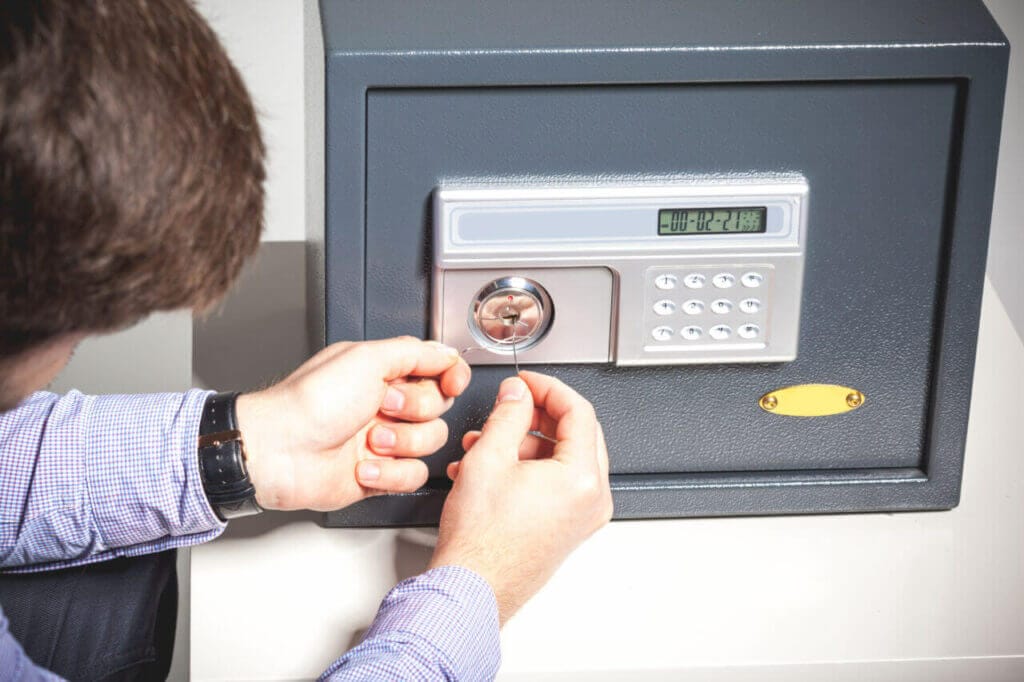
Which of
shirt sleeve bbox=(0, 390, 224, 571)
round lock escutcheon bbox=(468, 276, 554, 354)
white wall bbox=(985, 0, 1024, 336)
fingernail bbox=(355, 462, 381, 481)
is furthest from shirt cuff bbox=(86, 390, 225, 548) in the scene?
white wall bbox=(985, 0, 1024, 336)

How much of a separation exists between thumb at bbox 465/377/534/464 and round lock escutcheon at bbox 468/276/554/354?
0.11 ft

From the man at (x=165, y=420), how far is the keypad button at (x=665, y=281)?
10cm

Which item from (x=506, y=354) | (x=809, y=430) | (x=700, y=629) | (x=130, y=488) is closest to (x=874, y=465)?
(x=809, y=430)

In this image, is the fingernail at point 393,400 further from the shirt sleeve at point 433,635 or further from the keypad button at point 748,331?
the keypad button at point 748,331

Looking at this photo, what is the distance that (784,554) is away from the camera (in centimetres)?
98

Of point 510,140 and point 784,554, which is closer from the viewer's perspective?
point 510,140

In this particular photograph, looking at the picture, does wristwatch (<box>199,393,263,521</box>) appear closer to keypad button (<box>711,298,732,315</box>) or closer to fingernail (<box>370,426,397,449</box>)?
fingernail (<box>370,426,397,449</box>)

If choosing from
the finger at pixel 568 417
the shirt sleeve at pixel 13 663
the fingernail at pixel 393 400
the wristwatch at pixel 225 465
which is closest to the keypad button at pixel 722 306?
the finger at pixel 568 417

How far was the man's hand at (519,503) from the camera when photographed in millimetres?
845

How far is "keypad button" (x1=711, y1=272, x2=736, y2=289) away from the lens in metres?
0.93

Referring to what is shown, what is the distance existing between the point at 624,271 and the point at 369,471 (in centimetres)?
23

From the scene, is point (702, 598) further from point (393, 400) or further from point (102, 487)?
point (102, 487)

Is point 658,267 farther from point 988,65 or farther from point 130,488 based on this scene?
point 130,488

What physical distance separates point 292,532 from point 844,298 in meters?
0.44
